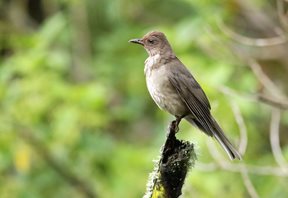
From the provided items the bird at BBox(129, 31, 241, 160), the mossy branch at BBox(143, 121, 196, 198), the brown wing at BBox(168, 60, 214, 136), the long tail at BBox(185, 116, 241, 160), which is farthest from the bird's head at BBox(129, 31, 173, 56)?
the mossy branch at BBox(143, 121, 196, 198)

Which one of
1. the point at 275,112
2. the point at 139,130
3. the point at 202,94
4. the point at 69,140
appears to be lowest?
the point at 202,94

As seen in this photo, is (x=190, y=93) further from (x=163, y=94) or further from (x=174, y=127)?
(x=174, y=127)

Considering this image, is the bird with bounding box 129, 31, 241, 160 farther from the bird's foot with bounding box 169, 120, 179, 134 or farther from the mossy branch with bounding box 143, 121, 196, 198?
the mossy branch with bounding box 143, 121, 196, 198

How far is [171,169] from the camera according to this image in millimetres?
5602

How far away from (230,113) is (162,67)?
2.26 m

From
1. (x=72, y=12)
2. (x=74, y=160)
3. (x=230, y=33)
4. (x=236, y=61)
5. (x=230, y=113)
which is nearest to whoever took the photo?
(x=230, y=33)

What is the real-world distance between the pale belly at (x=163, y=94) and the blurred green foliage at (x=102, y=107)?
5.03 feet

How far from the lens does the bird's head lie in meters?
7.59

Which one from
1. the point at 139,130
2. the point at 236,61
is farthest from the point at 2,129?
the point at 139,130

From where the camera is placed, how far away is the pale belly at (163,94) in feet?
23.9

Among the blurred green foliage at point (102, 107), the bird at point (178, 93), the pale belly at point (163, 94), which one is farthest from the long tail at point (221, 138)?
the blurred green foliage at point (102, 107)

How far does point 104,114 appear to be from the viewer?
1195 cm

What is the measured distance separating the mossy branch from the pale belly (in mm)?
1417

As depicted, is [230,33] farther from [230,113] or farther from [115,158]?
[115,158]
